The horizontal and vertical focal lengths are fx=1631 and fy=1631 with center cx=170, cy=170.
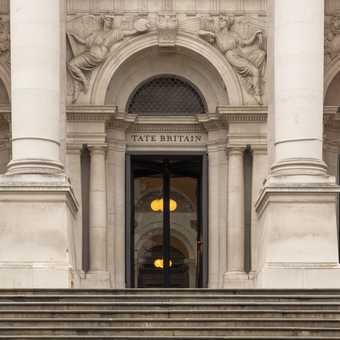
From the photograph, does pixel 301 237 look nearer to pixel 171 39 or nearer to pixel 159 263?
pixel 159 263

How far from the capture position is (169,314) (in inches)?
1032

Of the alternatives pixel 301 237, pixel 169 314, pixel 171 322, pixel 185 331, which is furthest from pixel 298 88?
pixel 185 331

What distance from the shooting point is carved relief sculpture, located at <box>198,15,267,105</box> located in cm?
3709

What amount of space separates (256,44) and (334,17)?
1884mm

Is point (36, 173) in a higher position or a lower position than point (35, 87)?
lower

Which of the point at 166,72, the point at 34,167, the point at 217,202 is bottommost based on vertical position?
the point at 34,167

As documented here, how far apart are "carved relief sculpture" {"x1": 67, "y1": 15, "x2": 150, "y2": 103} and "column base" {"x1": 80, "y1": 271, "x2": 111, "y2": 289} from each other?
3940mm

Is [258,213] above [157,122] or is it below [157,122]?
below

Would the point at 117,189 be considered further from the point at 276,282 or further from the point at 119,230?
the point at 276,282

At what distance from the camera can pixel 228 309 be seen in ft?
86.6

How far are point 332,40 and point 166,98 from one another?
4082mm

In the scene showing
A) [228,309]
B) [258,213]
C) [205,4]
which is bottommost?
[228,309]

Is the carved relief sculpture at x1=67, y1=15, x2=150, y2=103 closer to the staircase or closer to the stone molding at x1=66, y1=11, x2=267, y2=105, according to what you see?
the stone molding at x1=66, y1=11, x2=267, y2=105

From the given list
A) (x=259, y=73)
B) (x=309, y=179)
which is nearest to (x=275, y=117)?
(x=309, y=179)
